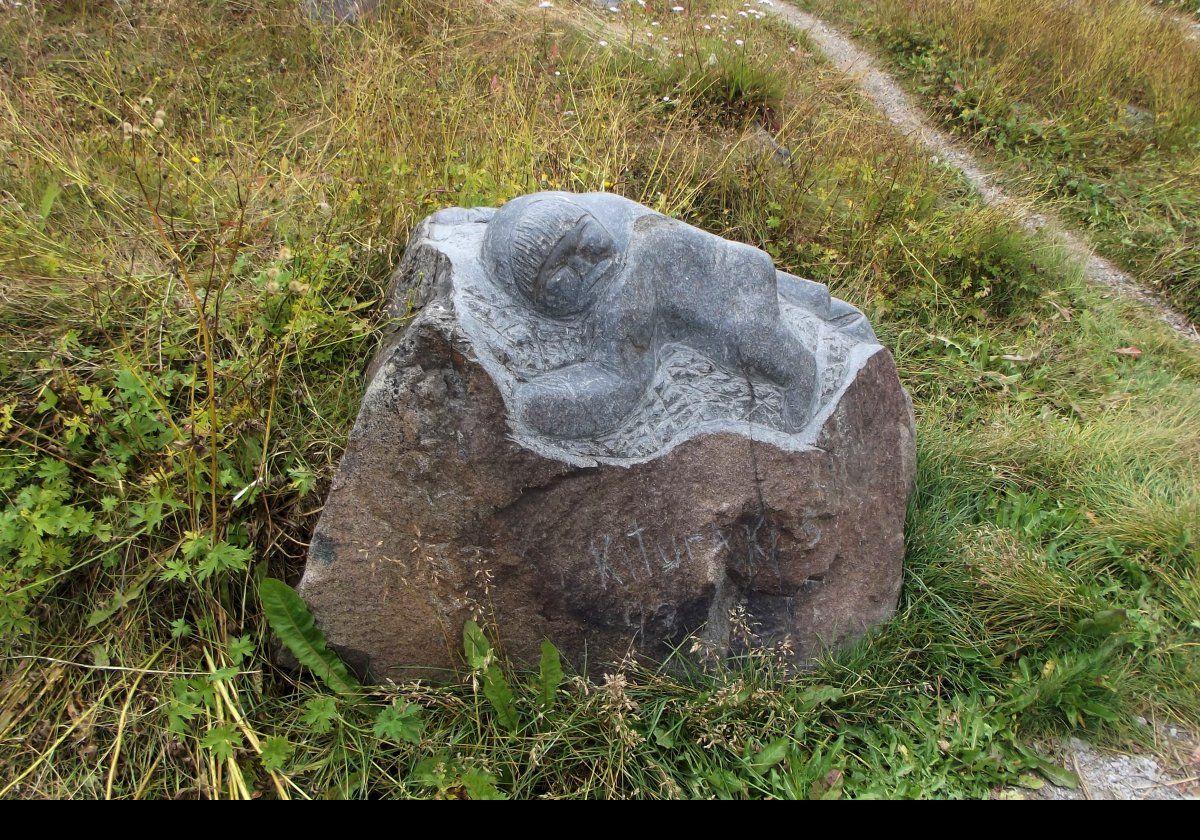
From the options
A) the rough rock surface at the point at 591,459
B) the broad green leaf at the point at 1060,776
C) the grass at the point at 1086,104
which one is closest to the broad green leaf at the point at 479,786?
the rough rock surface at the point at 591,459

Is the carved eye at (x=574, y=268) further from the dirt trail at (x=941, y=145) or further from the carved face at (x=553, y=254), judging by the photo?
the dirt trail at (x=941, y=145)

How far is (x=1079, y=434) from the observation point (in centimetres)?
354

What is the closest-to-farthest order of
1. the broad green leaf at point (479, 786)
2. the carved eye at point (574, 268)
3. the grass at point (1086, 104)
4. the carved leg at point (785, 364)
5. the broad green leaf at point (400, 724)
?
1. the broad green leaf at point (479, 786)
2. the broad green leaf at point (400, 724)
3. the carved eye at point (574, 268)
4. the carved leg at point (785, 364)
5. the grass at point (1086, 104)

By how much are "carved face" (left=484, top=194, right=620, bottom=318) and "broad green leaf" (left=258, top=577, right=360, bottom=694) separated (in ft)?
3.54

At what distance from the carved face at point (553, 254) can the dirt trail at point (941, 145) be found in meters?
3.31

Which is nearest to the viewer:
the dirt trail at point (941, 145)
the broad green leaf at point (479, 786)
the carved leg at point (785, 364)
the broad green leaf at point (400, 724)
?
the broad green leaf at point (479, 786)

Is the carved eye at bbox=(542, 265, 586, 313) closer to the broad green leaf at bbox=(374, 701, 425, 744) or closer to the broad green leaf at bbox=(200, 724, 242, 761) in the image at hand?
the broad green leaf at bbox=(374, 701, 425, 744)

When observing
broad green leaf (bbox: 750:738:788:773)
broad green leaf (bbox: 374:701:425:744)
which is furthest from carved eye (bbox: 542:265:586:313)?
broad green leaf (bbox: 750:738:788:773)

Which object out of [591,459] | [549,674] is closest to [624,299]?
[591,459]

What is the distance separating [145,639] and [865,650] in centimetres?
223

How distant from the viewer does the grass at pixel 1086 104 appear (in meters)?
5.28

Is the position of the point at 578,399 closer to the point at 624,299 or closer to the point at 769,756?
the point at 624,299

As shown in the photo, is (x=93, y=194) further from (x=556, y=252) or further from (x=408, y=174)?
(x=556, y=252)
